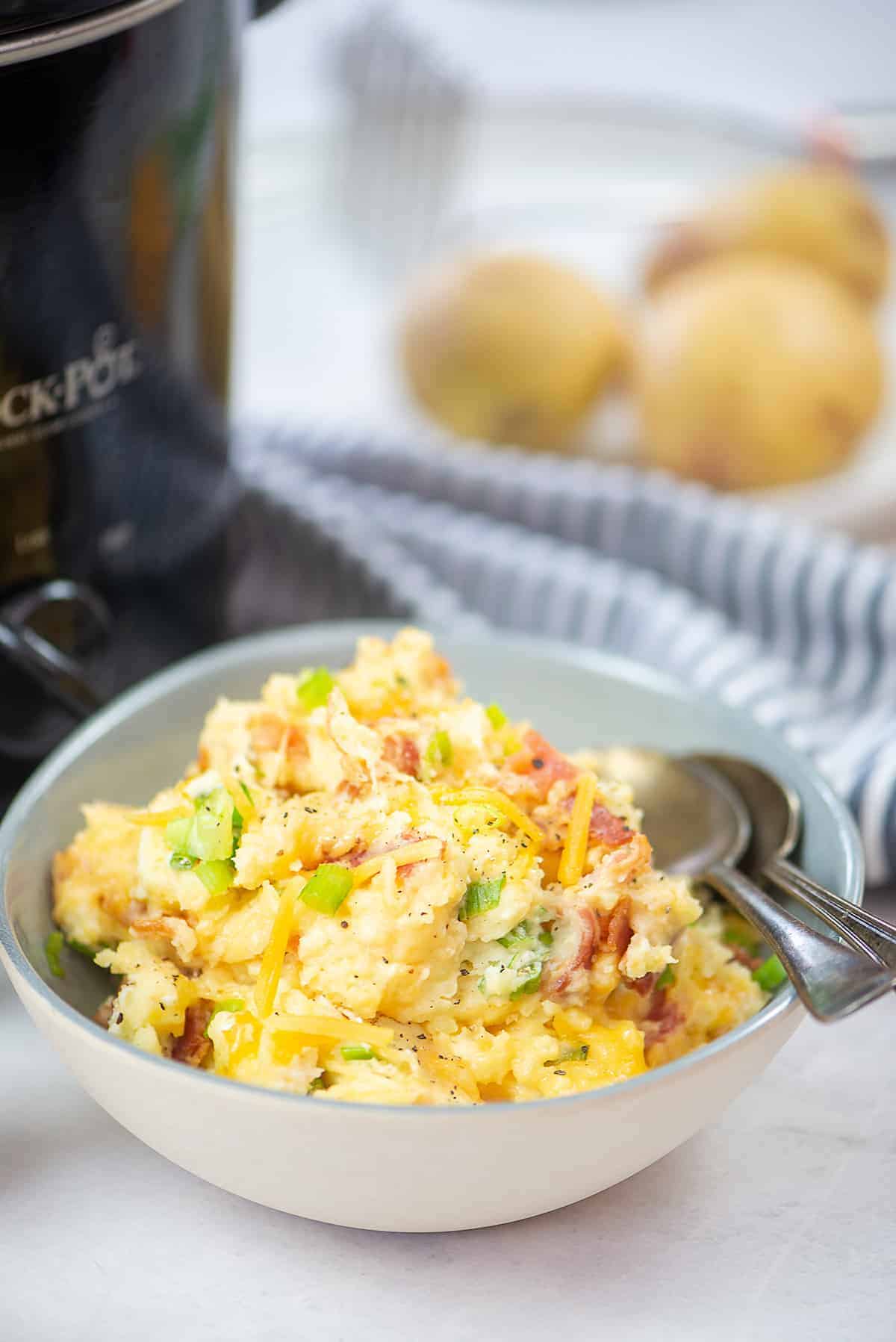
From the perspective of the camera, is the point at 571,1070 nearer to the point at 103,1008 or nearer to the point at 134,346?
the point at 103,1008

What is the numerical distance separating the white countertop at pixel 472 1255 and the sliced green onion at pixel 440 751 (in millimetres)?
308

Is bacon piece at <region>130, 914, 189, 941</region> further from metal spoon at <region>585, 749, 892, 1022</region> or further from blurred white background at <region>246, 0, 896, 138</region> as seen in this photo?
blurred white background at <region>246, 0, 896, 138</region>

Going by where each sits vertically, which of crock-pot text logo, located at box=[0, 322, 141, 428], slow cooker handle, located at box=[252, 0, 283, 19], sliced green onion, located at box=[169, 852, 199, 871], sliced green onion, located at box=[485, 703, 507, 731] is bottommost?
sliced green onion, located at box=[169, 852, 199, 871]

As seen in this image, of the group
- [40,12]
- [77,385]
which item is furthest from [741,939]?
[40,12]

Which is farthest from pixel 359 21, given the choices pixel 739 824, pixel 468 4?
pixel 739 824

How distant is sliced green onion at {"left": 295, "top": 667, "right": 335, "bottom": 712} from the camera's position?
1.09 m

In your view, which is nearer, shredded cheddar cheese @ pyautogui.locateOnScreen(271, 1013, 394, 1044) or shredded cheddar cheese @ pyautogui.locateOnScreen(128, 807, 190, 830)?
shredded cheddar cheese @ pyautogui.locateOnScreen(271, 1013, 394, 1044)

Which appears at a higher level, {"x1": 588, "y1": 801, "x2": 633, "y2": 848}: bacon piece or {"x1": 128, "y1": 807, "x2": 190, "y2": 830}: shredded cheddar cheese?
{"x1": 128, "y1": 807, "x2": 190, "y2": 830}: shredded cheddar cheese

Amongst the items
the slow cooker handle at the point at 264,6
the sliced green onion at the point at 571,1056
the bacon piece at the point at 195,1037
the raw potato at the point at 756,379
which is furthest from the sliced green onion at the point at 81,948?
the raw potato at the point at 756,379

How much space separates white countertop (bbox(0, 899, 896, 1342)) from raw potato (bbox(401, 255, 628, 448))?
45.0 inches

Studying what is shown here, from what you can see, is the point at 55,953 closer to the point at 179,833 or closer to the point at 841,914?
the point at 179,833

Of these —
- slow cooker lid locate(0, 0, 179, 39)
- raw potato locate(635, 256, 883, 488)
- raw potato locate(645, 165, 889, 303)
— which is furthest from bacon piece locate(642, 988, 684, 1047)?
raw potato locate(645, 165, 889, 303)

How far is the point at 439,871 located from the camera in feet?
3.01

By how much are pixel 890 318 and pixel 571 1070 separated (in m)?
1.64
